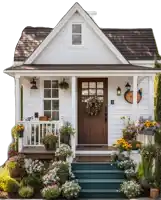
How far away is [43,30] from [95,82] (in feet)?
11.7

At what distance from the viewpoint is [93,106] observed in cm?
1399

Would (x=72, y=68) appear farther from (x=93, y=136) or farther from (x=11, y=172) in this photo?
(x=11, y=172)

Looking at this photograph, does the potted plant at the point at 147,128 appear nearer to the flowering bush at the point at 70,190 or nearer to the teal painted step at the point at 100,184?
the teal painted step at the point at 100,184

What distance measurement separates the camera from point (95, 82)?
46.8 feet

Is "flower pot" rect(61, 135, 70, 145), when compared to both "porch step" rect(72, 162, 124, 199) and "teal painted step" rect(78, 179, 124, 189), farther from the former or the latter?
"teal painted step" rect(78, 179, 124, 189)

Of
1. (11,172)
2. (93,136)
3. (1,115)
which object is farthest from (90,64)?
(1,115)

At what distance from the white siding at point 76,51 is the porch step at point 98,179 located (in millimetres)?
4136

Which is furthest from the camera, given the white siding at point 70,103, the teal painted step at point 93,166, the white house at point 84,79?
the white siding at point 70,103

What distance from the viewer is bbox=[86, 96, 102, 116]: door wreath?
550 inches

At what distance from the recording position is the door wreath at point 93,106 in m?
14.0

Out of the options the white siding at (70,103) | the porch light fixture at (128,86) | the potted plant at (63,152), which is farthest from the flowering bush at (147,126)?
the porch light fixture at (128,86)

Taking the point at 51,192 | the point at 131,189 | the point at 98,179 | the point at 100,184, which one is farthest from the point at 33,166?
the point at 131,189

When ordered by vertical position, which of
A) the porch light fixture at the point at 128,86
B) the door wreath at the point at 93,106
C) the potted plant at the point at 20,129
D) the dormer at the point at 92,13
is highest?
the dormer at the point at 92,13

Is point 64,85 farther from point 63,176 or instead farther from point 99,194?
point 99,194
